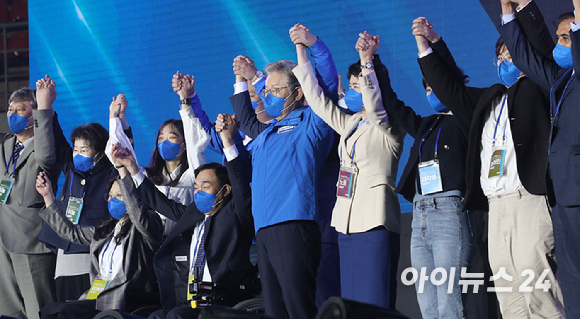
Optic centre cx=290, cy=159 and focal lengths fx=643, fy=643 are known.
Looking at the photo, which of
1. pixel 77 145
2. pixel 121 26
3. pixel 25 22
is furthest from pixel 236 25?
pixel 25 22

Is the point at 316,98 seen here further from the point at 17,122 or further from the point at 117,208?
the point at 17,122

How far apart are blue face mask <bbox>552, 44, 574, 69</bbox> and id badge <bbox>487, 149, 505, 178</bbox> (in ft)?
1.23

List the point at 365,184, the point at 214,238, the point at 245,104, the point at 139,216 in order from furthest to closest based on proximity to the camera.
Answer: the point at 139,216 → the point at 245,104 → the point at 214,238 → the point at 365,184

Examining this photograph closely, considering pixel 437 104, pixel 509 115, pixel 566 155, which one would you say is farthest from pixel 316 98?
pixel 566 155

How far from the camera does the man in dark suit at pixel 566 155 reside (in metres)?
2.06

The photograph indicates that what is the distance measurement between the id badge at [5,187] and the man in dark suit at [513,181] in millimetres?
2985

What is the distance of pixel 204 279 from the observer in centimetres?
338

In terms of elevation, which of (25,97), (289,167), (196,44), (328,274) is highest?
(196,44)

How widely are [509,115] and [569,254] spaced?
573 mm

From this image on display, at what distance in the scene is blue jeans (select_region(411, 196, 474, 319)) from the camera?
8.11 feet

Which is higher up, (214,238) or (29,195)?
(29,195)

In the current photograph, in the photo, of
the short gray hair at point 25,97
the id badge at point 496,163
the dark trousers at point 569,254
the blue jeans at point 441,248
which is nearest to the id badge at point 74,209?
the short gray hair at point 25,97

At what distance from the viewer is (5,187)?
425 centimetres

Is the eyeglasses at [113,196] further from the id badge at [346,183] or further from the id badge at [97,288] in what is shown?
the id badge at [346,183]
